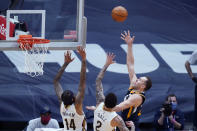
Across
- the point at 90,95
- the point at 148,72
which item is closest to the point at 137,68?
the point at 148,72

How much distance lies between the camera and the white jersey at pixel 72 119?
7309mm

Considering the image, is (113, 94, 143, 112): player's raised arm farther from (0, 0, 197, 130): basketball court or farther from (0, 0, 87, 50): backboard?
(0, 0, 197, 130): basketball court

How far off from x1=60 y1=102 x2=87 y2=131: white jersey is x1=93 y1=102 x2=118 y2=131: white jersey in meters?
0.35

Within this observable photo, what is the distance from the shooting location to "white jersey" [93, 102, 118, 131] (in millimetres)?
6949

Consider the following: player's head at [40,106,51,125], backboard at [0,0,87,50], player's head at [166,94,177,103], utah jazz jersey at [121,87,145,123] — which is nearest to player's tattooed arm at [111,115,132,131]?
utah jazz jersey at [121,87,145,123]

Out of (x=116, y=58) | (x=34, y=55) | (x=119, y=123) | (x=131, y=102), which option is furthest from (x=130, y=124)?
(x=116, y=58)

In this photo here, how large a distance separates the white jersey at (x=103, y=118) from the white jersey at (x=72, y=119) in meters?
0.35

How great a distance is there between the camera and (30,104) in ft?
34.4

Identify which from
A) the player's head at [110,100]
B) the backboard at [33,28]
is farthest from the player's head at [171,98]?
the player's head at [110,100]

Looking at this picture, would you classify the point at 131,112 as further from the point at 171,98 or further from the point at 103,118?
the point at 171,98

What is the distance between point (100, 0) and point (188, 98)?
109 inches

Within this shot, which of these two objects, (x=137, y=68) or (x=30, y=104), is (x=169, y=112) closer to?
(x=137, y=68)

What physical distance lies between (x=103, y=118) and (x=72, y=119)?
563 mm

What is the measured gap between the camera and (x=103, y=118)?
697 centimetres
